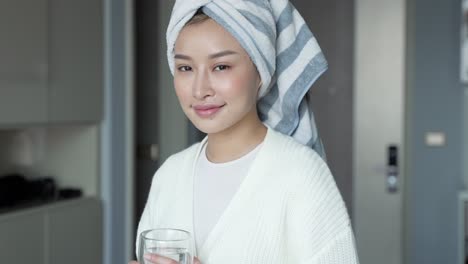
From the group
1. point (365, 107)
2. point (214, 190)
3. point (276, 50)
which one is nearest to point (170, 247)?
point (214, 190)

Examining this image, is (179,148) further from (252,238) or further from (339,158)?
(252,238)

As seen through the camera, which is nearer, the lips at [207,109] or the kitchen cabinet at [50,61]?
the lips at [207,109]

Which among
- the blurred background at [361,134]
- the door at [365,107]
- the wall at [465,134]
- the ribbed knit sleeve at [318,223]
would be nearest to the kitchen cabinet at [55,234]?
the blurred background at [361,134]

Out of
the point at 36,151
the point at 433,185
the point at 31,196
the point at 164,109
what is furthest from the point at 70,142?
the point at 433,185

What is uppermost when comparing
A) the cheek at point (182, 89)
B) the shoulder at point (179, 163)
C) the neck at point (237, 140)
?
the cheek at point (182, 89)

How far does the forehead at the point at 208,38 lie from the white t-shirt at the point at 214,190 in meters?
0.23

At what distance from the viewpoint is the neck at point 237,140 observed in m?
1.16

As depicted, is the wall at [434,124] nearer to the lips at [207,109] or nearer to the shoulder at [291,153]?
the shoulder at [291,153]

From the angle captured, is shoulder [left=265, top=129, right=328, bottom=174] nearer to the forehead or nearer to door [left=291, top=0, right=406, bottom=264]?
the forehead

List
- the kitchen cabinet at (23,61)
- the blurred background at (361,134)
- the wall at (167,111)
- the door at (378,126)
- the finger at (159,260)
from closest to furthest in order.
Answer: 1. the finger at (159,260)
2. the kitchen cabinet at (23,61)
3. the blurred background at (361,134)
4. the door at (378,126)
5. the wall at (167,111)

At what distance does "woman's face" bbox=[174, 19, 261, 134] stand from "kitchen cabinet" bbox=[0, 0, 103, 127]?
4.83 ft

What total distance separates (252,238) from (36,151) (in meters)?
2.10

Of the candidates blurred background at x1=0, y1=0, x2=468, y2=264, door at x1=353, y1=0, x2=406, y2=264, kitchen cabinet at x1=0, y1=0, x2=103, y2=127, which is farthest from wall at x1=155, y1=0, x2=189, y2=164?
door at x1=353, y1=0, x2=406, y2=264

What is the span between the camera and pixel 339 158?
10.1 ft
